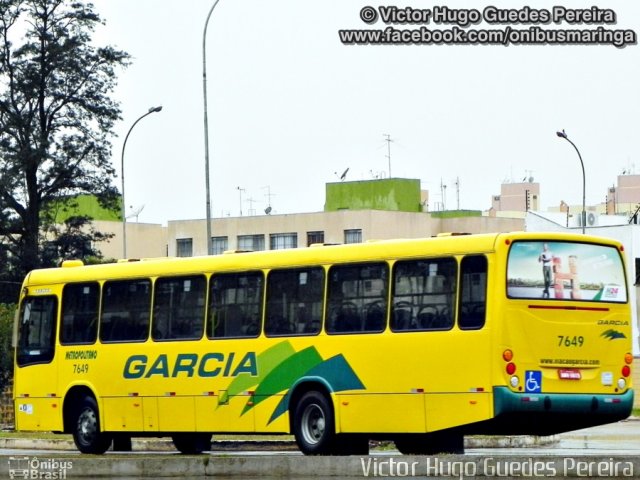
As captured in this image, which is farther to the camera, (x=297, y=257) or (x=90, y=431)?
(x=90, y=431)

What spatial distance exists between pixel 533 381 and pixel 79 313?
8.77 m

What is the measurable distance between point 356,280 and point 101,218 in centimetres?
9569

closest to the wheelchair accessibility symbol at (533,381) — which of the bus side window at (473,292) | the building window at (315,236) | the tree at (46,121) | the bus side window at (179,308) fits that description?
the bus side window at (473,292)

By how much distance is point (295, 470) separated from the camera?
19141mm

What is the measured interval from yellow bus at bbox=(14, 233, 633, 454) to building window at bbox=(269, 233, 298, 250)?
8007 centimetres

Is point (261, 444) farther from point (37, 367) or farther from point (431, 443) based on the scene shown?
point (431, 443)

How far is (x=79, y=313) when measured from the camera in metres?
27.5

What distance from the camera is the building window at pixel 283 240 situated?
108 metres

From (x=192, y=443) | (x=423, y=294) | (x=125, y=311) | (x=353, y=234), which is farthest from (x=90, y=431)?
(x=353, y=234)

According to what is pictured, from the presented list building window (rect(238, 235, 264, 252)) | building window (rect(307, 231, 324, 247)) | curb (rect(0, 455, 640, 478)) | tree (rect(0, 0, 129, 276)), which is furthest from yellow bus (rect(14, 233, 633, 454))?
building window (rect(238, 235, 264, 252))

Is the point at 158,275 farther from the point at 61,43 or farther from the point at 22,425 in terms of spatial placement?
the point at 61,43

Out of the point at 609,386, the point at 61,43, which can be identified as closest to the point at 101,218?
the point at 61,43

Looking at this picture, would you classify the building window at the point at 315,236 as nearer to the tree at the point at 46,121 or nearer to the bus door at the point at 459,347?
the tree at the point at 46,121

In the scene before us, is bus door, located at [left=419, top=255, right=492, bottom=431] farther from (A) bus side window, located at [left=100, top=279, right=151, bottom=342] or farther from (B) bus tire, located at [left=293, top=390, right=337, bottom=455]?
(A) bus side window, located at [left=100, top=279, right=151, bottom=342]
